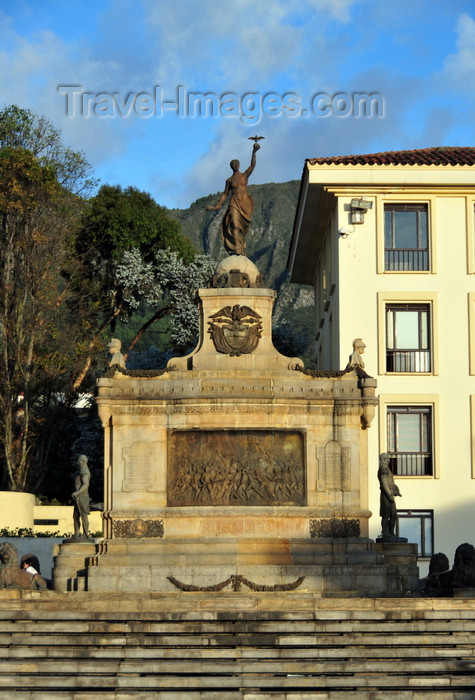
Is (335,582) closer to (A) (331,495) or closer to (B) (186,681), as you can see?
(A) (331,495)

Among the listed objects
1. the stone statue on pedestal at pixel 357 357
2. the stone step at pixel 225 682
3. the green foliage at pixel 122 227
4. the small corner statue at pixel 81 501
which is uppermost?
the green foliage at pixel 122 227

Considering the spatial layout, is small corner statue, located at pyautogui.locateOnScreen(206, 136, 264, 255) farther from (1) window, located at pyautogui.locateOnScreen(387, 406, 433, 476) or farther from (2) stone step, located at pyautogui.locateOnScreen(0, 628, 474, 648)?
(2) stone step, located at pyautogui.locateOnScreen(0, 628, 474, 648)

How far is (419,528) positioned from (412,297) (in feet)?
24.8

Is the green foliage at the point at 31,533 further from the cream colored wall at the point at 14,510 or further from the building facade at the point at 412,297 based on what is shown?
the building facade at the point at 412,297

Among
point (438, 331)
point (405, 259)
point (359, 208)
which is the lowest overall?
point (438, 331)

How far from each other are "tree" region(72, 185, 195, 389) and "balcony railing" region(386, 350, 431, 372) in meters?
16.4

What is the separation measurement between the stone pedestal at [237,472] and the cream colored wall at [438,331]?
9952 millimetres

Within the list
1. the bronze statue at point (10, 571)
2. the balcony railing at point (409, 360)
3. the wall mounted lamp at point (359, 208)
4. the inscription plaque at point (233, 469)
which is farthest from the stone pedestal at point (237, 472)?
the wall mounted lamp at point (359, 208)

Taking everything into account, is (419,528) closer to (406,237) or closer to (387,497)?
(406,237)

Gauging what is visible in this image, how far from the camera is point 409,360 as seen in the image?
148 ft

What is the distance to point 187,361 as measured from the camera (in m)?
34.5

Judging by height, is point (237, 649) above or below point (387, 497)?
below

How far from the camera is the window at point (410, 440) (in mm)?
44156

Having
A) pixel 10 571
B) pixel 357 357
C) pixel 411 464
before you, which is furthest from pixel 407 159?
pixel 10 571
